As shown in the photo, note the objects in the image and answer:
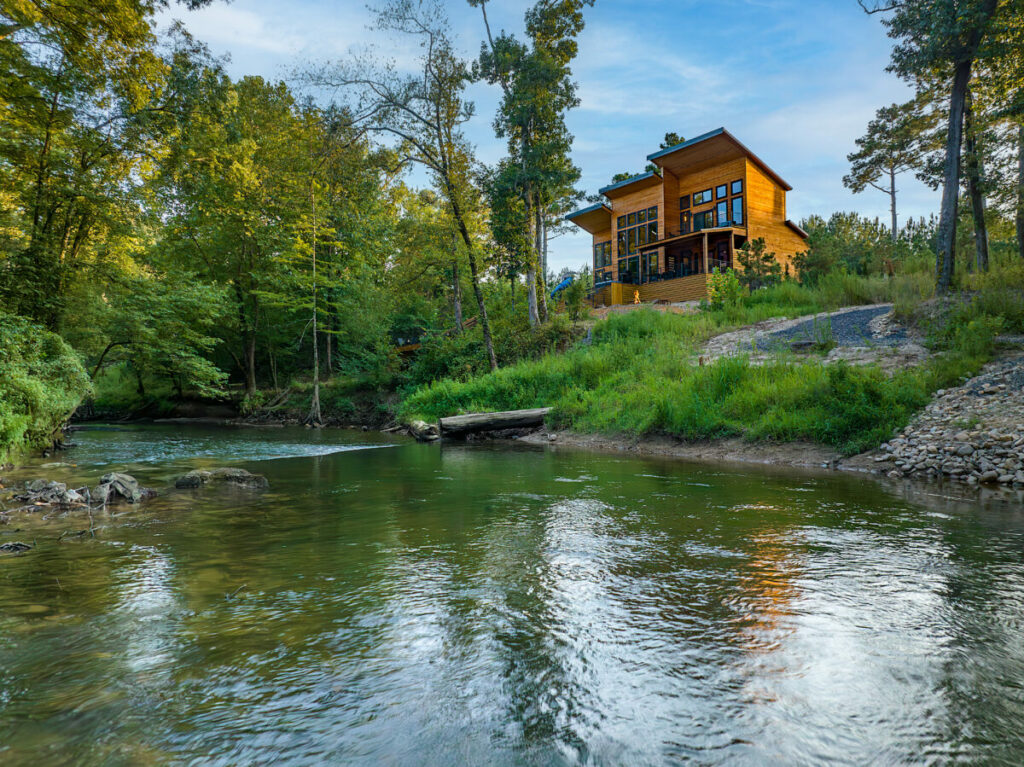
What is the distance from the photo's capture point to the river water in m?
1.92

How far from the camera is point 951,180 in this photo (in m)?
13.6

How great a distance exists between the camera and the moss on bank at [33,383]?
26.0ft

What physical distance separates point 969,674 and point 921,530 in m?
2.80

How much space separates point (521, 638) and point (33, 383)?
973 cm

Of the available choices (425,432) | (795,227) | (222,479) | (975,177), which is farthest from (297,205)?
(795,227)

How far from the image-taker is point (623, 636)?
273cm

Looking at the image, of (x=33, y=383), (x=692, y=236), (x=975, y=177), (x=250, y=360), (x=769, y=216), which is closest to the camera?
(x=33, y=383)

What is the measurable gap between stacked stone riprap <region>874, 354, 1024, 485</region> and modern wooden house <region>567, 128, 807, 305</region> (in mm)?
19526

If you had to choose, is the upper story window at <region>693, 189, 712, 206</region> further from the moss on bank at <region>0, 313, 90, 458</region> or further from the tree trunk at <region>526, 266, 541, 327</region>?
the moss on bank at <region>0, 313, 90, 458</region>

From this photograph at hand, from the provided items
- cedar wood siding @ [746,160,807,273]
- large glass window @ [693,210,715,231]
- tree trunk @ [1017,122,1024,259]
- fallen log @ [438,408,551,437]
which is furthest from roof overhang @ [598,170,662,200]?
fallen log @ [438,408,551,437]

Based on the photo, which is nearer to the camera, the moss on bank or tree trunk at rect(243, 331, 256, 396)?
the moss on bank

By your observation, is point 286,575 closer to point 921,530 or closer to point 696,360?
point 921,530

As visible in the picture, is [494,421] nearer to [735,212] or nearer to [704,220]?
[735,212]

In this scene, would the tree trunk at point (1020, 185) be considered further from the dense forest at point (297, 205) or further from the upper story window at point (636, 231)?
the upper story window at point (636, 231)
